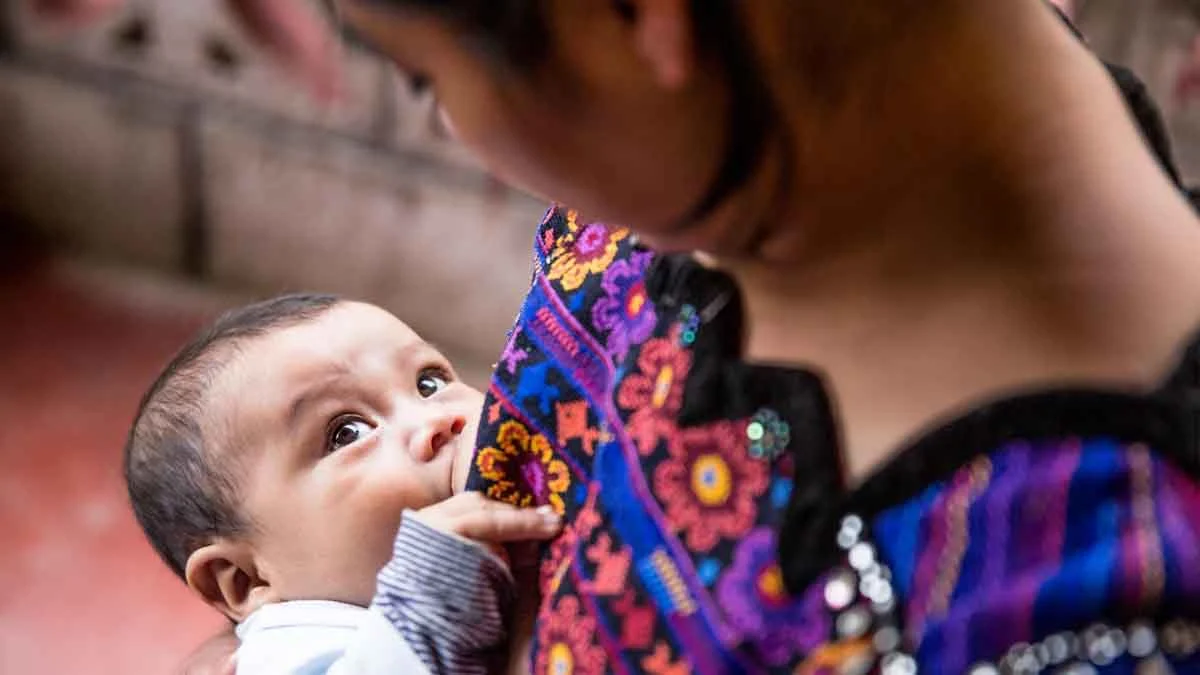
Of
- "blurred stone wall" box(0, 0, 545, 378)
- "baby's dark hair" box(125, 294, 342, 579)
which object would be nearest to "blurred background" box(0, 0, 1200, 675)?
"blurred stone wall" box(0, 0, 545, 378)

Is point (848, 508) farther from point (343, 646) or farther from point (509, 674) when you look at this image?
point (343, 646)

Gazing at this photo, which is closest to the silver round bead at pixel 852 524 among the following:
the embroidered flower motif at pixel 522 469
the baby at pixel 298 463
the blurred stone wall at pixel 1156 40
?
the embroidered flower motif at pixel 522 469

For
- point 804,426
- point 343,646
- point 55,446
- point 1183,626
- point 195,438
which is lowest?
point 1183,626

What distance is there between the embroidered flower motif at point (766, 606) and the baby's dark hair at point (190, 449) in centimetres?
49

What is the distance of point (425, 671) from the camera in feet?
2.26

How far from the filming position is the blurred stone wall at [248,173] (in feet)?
5.66

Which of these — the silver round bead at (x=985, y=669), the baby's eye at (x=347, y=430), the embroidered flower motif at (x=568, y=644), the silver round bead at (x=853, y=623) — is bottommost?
the silver round bead at (x=985, y=669)

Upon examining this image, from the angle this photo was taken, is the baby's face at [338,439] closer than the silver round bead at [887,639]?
No

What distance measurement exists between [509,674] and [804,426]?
11.1 inches

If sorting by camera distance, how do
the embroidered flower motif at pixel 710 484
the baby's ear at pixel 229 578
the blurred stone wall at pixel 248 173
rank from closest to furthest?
the embroidered flower motif at pixel 710 484, the baby's ear at pixel 229 578, the blurred stone wall at pixel 248 173

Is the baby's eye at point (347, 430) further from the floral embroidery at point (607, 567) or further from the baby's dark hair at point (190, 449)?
the floral embroidery at point (607, 567)

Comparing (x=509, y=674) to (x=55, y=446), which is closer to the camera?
(x=509, y=674)

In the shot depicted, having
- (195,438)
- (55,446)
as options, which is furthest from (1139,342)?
Result: (55,446)

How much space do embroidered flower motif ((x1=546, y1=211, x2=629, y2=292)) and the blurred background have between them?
0.94 m
